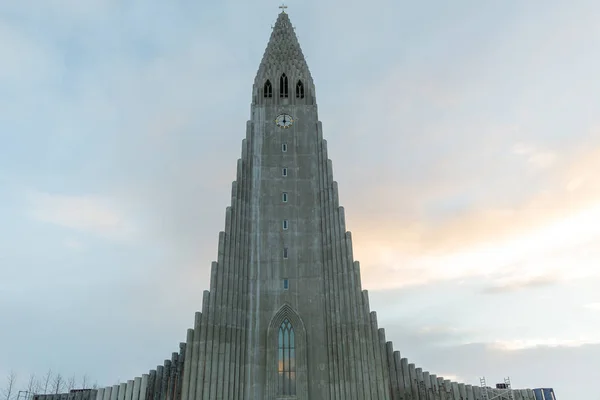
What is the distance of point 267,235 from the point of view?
43.3m

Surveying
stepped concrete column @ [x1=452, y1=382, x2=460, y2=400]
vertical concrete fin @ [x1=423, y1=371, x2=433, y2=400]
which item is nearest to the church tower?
vertical concrete fin @ [x1=423, y1=371, x2=433, y2=400]

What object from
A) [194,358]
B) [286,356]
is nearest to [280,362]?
[286,356]

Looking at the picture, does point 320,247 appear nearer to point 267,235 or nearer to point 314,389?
point 267,235

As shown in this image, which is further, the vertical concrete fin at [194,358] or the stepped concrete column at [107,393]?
the stepped concrete column at [107,393]

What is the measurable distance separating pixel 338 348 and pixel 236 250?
1236 cm

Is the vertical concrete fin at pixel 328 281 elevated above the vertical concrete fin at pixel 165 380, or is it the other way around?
the vertical concrete fin at pixel 328 281

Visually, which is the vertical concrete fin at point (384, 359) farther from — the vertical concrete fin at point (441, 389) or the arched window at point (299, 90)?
the arched window at point (299, 90)

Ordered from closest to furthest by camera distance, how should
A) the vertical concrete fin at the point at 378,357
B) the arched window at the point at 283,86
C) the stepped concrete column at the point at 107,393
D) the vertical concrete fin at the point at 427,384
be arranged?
the vertical concrete fin at the point at 378,357, the vertical concrete fin at the point at 427,384, the stepped concrete column at the point at 107,393, the arched window at the point at 283,86

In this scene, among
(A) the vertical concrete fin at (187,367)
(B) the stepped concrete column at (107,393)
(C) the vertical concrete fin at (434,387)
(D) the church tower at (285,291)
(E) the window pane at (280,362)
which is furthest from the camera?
(B) the stepped concrete column at (107,393)

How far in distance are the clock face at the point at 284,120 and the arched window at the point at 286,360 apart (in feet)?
67.0

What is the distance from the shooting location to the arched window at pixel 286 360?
123 ft

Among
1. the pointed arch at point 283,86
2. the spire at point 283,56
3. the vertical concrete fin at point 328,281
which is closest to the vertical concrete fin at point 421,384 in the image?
the vertical concrete fin at point 328,281

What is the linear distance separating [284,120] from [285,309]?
800 inches

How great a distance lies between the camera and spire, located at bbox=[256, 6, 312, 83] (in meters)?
52.8
